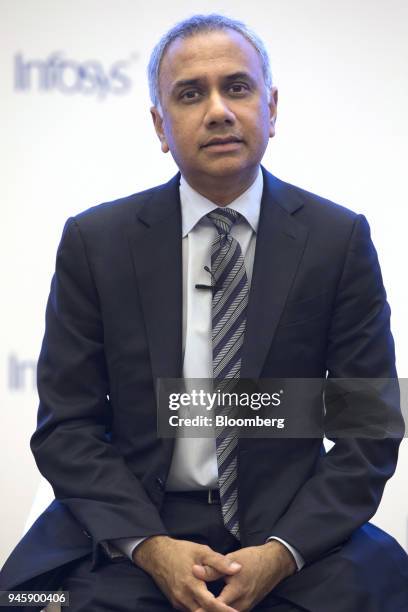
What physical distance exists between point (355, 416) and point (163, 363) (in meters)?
0.40

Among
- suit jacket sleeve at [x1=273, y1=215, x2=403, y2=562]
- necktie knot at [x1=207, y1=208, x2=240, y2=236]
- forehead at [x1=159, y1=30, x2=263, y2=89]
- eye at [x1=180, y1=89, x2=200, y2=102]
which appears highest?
forehead at [x1=159, y1=30, x2=263, y2=89]

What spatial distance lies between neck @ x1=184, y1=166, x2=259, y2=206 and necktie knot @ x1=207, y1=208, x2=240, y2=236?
0.15 ft

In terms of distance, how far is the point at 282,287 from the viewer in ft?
6.72

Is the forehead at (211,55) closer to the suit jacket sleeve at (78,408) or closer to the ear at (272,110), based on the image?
the ear at (272,110)

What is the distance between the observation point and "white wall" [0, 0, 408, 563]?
2930 mm

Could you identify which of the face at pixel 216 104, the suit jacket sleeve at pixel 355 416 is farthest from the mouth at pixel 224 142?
the suit jacket sleeve at pixel 355 416

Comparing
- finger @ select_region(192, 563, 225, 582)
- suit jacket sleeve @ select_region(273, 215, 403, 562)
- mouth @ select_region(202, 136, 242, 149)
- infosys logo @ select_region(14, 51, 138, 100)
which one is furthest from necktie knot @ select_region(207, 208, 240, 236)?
infosys logo @ select_region(14, 51, 138, 100)

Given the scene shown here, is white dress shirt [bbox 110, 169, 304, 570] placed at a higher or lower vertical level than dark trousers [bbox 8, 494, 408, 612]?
higher

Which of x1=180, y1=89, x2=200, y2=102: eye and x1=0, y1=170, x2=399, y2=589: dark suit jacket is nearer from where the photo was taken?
x1=0, y1=170, x2=399, y2=589: dark suit jacket

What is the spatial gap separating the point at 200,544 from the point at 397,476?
1.24 meters

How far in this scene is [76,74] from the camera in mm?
2955

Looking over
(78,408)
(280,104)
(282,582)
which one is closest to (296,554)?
(282,582)

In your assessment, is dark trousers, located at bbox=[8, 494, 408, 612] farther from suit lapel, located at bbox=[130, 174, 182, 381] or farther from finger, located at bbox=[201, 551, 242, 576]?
suit lapel, located at bbox=[130, 174, 182, 381]

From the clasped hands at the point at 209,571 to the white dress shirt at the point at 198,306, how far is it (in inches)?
1.5
